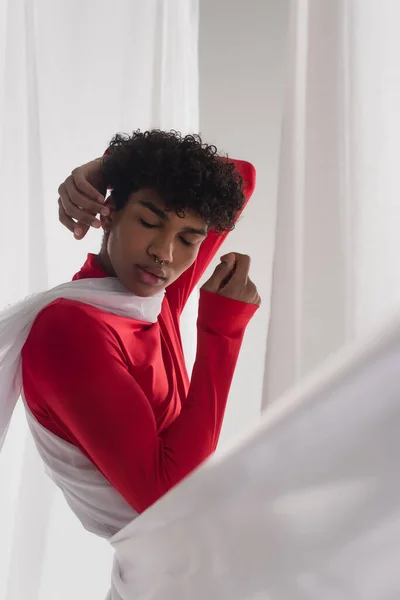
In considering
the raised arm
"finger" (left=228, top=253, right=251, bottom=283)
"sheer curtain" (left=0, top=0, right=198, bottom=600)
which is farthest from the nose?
"sheer curtain" (left=0, top=0, right=198, bottom=600)

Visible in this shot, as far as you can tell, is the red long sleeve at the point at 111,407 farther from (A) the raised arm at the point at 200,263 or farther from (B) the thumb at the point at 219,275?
(A) the raised arm at the point at 200,263

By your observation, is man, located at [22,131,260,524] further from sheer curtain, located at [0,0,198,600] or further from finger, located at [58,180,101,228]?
sheer curtain, located at [0,0,198,600]

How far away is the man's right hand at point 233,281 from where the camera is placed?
0.86 metres

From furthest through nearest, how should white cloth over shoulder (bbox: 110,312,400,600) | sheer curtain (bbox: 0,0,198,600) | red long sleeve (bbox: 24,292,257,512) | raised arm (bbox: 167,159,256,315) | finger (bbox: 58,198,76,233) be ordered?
sheer curtain (bbox: 0,0,198,600), raised arm (bbox: 167,159,256,315), finger (bbox: 58,198,76,233), red long sleeve (bbox: 24,292,257,512), white cloth over shoulder (bbox: 110,312,400,600)

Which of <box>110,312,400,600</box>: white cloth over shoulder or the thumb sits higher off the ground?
the thumb

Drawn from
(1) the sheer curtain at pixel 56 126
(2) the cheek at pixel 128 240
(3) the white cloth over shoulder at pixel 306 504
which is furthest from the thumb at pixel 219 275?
(1) the sheer curtain at pixel 56 126

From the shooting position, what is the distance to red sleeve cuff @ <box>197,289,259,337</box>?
0.84 meters

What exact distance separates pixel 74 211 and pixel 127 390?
0.75ft

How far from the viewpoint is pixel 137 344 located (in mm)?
840

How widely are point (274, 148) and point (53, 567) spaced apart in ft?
2.93

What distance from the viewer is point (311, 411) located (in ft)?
1.86

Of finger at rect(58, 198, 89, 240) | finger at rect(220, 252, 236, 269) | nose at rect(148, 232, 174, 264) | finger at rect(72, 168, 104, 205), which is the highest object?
finger at rect(72, 168, 104, 205)

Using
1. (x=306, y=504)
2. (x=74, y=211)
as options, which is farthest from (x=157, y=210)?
(x=306, y=504)

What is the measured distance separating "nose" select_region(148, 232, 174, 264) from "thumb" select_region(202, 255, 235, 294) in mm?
80
